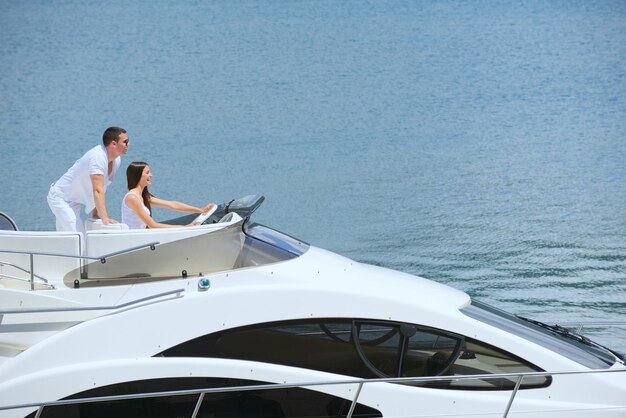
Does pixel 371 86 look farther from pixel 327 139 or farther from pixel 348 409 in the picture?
pixel 348 409

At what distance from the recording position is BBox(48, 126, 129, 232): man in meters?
6.57

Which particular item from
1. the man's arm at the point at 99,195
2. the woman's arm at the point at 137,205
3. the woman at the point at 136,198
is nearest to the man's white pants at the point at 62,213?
the man's arm at the point at 99,195

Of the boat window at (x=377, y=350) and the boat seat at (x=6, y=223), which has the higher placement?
the boat seat at (x=6, y=223)

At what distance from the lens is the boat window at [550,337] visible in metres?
4.97

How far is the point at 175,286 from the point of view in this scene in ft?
16.3

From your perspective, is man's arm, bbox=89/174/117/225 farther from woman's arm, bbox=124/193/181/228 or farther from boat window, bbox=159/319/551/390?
boat window, bbox=159/319/551/390

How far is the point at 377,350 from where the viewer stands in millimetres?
4789

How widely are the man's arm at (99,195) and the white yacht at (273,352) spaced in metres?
1.21

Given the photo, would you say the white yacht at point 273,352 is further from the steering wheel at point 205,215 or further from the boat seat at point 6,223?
the boat seat at point 6,223

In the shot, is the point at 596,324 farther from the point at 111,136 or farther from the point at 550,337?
the point at 111,136

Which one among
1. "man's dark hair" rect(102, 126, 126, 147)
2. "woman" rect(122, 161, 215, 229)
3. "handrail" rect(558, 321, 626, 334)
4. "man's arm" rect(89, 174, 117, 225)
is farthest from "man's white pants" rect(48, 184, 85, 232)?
"handrail" rect(558, 321, 626, 334)

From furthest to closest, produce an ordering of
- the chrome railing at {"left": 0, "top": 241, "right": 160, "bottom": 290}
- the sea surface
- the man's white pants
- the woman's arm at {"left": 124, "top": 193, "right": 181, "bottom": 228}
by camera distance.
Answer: the sea surface
the man's white pants
the woman's arm at {"left": 124, "top": 193, "right": 181, "bottom": 228}
the chrome railing at {"left": 0, "top": 241, "right": 160, "bottom": 290}

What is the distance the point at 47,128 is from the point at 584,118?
21815 mm

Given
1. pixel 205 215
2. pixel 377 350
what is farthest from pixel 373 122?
pixel 377 350
